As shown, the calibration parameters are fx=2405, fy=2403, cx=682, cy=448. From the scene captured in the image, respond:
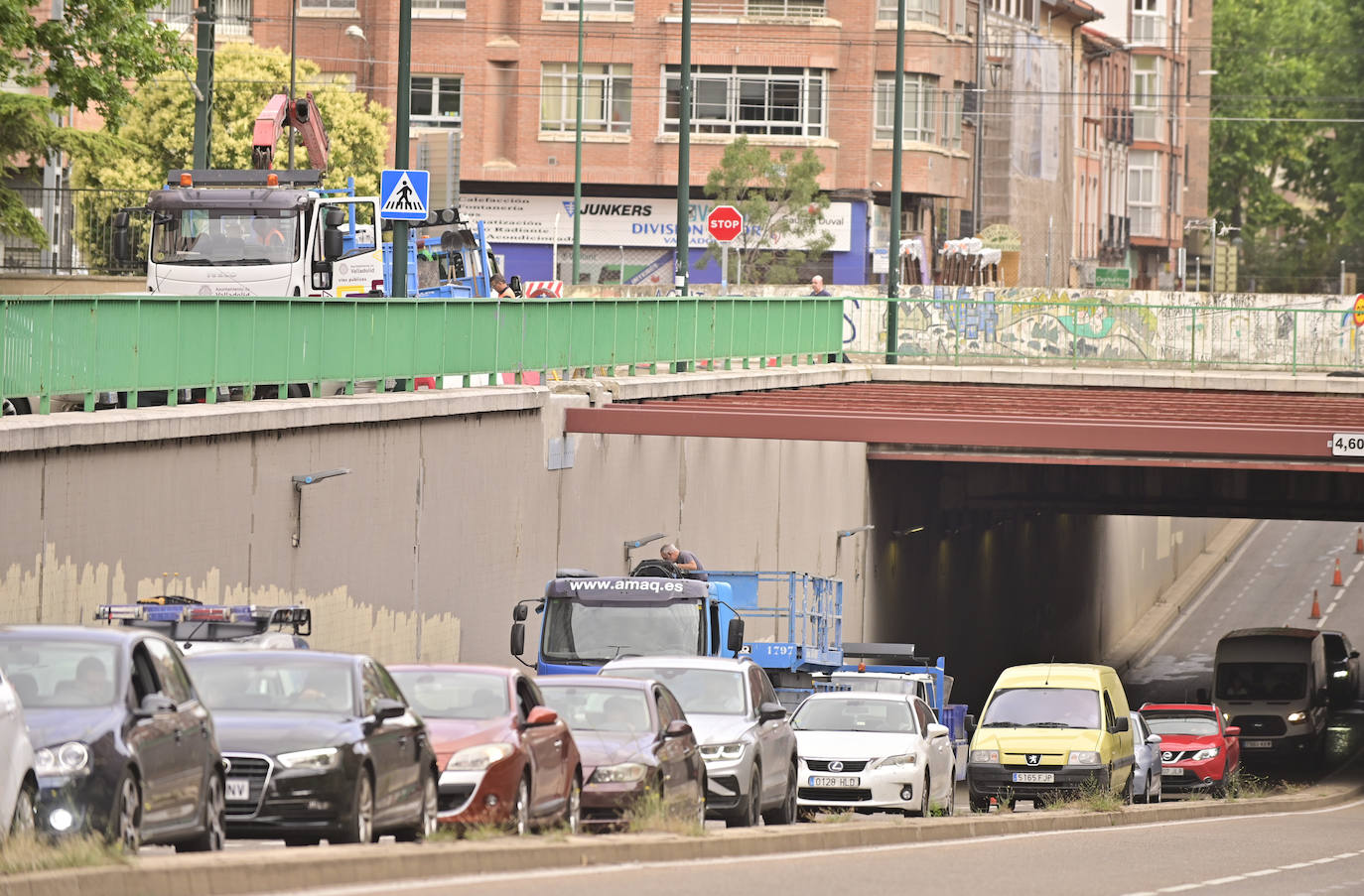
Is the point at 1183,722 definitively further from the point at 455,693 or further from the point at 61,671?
the point at 61,671

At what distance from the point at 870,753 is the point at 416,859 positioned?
1175cm

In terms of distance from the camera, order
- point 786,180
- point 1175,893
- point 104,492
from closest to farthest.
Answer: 1. point 1175,893
2. point 104,492
3. point 786,180

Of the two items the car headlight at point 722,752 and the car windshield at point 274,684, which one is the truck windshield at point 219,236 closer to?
the car headlight at point 722,752

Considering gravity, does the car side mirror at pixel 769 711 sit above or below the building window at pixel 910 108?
below

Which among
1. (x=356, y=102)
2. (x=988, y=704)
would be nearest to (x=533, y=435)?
(x=988, y=704)

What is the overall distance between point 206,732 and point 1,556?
24.2 feet

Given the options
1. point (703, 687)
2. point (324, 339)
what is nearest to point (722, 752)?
point (703, 687)

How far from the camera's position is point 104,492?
21.1 meters

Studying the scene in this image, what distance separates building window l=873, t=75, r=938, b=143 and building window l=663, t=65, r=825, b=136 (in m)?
1.78

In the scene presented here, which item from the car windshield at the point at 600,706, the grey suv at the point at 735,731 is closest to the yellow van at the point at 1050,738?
the grey suv at the point at 735,731

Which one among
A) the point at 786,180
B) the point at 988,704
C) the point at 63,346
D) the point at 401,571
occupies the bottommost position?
the point at 988,704

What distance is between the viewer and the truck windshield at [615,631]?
78.4ft

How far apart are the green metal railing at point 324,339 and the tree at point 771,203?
87.8 ft

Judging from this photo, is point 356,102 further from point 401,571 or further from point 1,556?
point 1,556
